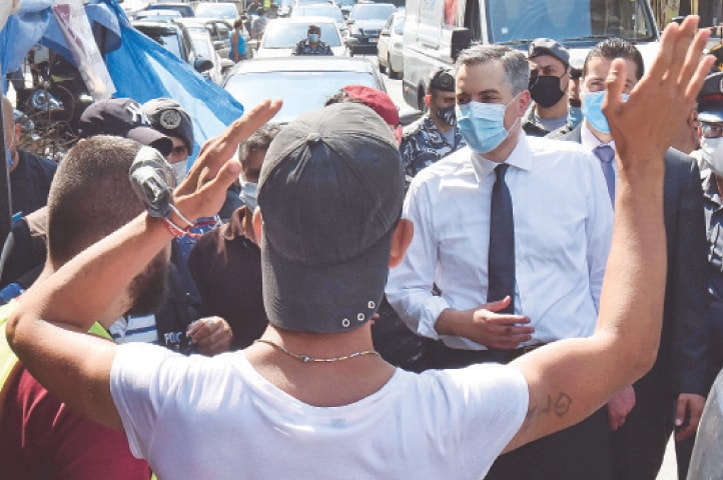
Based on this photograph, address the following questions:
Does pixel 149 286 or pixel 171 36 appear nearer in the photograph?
pixel 149 286

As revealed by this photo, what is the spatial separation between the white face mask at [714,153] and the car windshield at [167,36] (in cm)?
1180

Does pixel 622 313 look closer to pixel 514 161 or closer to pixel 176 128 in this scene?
pixel 514 161

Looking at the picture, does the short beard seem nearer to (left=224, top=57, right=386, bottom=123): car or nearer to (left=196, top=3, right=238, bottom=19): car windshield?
(left=224, top=57, right=386, bottom=123): car

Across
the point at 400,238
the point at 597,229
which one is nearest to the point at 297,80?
the point at 597,229

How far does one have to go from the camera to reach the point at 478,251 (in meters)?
3.34

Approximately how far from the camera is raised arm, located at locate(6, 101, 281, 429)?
1637 millimetres

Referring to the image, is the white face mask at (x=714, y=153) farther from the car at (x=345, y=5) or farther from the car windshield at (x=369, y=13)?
the car at (x=345, y=5)

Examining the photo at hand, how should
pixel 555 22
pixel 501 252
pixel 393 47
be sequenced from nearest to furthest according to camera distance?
pixel 501 252 < pixel 555 22 < pixel 393 47

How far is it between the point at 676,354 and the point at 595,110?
1.17m

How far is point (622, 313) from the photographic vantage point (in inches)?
65.1

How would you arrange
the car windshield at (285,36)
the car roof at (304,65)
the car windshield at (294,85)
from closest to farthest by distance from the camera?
the car windshield at (294,85) → the car roof at (304,65) → the car windshield at (285,36)

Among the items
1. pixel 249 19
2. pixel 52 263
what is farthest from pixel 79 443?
pixel 249 19

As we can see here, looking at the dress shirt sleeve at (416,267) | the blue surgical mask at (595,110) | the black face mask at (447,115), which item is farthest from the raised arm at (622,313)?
the black face mask at (447,115)

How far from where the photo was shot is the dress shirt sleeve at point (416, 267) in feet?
11.2
